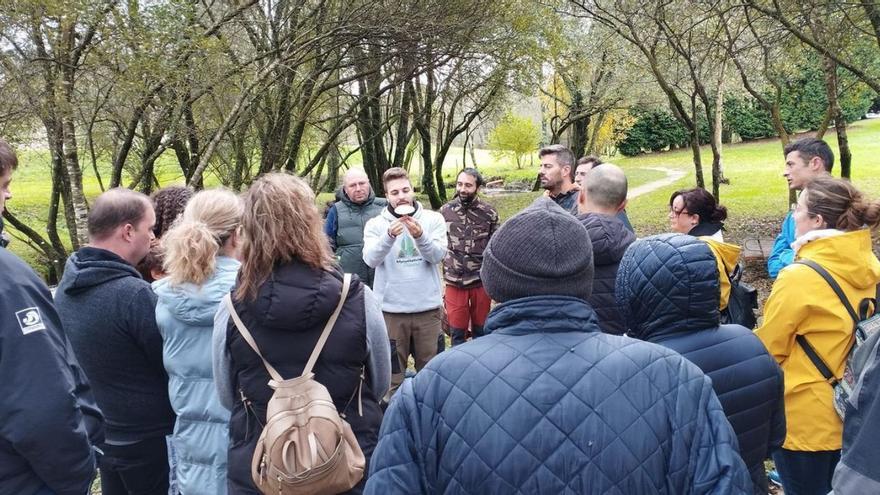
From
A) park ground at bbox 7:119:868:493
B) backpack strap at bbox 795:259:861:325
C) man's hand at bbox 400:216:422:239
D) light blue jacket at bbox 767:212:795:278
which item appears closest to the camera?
backpack strap at bbox 795:259:861:325

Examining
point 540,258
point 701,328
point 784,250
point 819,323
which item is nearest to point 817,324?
point 819,323

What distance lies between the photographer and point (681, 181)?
2327cm

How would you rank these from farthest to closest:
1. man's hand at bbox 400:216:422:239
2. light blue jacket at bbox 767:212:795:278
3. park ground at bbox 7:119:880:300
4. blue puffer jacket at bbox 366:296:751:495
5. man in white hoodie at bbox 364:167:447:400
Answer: park ground at bbox 7:119:880:300 < man in white hoodie at bbox 364:167:447:400 < man's hand at bbox 400:216:422:239 < light blue jacket at bbox 767:212:795:278 < blue puffer jacket at bbox 366:296:751:495

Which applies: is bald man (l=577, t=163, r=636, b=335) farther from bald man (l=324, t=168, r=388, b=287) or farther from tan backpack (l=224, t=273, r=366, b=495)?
bald man (l=324, t=168, r=388, b=287)

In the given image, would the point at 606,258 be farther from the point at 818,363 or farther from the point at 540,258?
the point at 540,258

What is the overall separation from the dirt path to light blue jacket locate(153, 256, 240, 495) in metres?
18.5

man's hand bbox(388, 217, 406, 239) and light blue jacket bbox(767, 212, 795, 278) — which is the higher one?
man's hand bbox(388, 217, 406, 239)

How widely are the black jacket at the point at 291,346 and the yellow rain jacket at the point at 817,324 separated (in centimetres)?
192

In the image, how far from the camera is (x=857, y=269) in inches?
111

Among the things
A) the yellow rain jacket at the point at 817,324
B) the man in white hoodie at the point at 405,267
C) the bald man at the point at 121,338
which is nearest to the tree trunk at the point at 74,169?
the man in white hoodie at the point at 405,267

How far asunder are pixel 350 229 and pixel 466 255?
44.1 inches

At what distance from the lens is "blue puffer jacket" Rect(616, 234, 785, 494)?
7.23 feet

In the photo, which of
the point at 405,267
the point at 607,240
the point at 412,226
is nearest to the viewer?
the point at 607,240

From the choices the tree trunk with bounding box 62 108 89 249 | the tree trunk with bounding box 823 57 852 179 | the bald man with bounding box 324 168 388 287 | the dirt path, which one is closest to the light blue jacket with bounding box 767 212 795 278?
the bald man with bounding box 324 168 388 287
